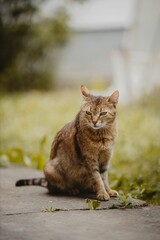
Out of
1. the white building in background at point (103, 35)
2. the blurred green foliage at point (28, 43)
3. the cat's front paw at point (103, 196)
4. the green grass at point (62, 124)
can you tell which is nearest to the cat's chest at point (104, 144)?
the cat's front paw at point (103, 196)

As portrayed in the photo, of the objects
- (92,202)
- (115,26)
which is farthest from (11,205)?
(115,26)

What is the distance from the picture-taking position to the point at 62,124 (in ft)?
29.8

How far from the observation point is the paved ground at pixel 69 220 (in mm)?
3398

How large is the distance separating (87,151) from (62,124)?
459cm

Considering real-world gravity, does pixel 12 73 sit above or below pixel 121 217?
above

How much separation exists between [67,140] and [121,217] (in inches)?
39.0

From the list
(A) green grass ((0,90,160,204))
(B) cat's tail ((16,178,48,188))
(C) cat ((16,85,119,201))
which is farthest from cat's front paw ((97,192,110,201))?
(B) cat's tail ((16,178,48,188))

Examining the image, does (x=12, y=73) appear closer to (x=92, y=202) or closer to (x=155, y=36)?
(x=155, y=36)

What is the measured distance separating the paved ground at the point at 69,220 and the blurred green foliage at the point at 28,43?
896 cm

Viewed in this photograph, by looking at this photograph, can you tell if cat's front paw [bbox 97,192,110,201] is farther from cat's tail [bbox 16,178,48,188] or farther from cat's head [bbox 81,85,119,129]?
cat's tail [bbox 16,178,48,188]

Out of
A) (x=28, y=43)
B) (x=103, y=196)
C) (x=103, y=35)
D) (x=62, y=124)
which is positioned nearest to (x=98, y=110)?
(x=103, y=196)

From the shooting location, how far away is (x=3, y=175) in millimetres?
→ 5605

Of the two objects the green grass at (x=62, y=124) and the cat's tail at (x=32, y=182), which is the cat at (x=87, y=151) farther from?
the green grass at (x=62, y=124)

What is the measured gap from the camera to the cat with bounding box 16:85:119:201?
4480mm
